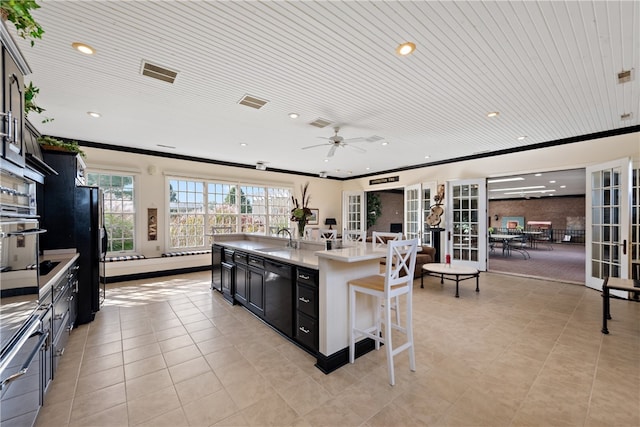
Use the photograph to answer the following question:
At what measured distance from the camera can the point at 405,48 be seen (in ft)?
7.61

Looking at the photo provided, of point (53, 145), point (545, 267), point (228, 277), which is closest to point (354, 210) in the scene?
point (545, 267)

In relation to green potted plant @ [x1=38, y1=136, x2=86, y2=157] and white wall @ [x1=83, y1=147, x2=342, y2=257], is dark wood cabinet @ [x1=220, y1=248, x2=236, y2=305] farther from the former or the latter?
white wall @ [x1=83, y1=147, x2=342, y2=257]

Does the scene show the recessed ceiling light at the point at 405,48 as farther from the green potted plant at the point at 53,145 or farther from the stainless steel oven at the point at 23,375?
the green potted plant at the point at 53,145

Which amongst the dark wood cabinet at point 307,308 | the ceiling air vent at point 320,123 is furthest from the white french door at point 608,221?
the dark wood cabinet at point 307,308

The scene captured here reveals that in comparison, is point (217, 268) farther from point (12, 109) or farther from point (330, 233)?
point (12, 109)

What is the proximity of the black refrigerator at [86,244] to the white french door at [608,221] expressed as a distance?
7929mm

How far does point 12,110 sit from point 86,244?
247 cm

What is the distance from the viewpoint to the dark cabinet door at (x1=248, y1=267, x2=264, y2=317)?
324 cm

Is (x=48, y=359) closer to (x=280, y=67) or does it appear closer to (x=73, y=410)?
(x=73, y=410)

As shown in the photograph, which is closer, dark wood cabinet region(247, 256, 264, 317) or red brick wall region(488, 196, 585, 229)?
dark wood cabinet region(247, 256, 264, 317)

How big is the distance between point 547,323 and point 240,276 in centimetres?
409

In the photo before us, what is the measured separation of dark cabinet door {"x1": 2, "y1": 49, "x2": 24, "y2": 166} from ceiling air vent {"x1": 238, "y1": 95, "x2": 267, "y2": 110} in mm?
1995

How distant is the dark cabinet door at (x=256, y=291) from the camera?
324cm

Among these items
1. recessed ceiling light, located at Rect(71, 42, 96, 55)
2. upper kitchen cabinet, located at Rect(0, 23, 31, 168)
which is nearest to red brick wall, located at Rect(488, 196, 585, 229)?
recessed ceiling light, located at Rect(71, 42, 96, 55)
